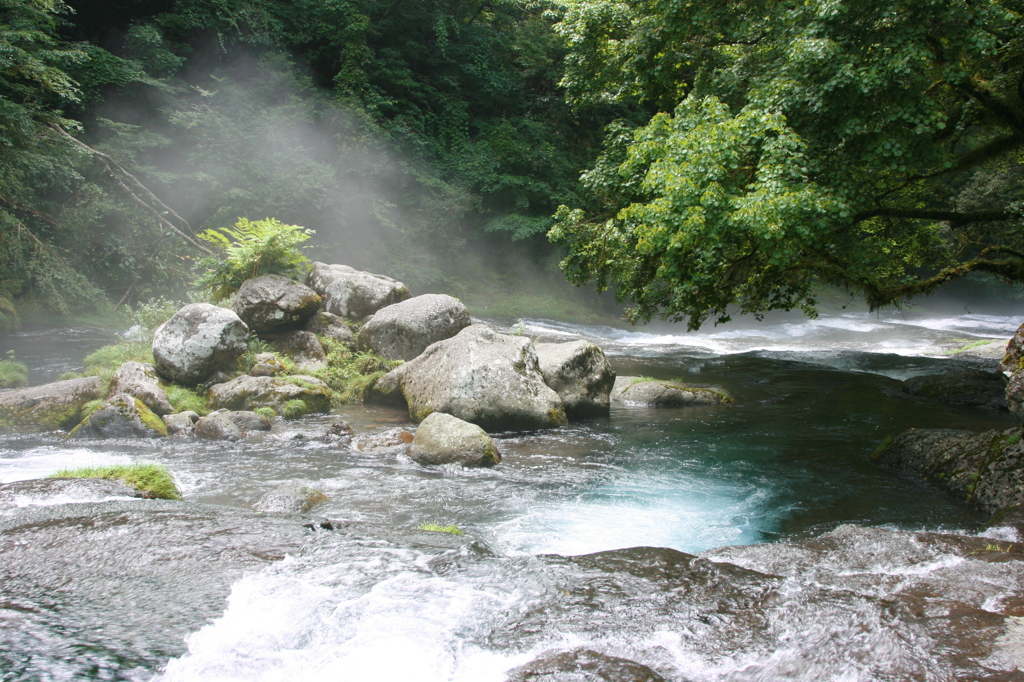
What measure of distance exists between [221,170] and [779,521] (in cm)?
1907

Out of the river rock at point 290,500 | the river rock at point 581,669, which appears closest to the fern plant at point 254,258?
the river rock at point 290,500

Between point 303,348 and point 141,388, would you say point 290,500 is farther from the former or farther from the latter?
point 303,348

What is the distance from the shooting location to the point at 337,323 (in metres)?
12.0

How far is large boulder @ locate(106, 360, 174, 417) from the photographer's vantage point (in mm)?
8680

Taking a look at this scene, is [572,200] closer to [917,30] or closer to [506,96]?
[506,96]

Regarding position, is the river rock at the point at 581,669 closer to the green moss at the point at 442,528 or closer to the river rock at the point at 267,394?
the green moss at the point at 442,528

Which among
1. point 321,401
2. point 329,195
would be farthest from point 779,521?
point 329,195

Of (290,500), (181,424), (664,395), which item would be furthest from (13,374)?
(664,395)

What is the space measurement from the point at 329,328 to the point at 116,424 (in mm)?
4292

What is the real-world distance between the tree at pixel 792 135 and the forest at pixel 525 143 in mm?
40

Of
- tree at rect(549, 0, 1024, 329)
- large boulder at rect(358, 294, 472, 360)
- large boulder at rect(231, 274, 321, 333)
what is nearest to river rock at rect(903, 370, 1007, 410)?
tree at rect(549, 0, 1024, 329)

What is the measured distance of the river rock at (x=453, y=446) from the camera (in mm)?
7234

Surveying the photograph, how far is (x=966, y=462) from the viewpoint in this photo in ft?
20.9

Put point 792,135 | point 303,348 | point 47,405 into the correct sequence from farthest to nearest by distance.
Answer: point 303,348
point 47,405
point 792,135
